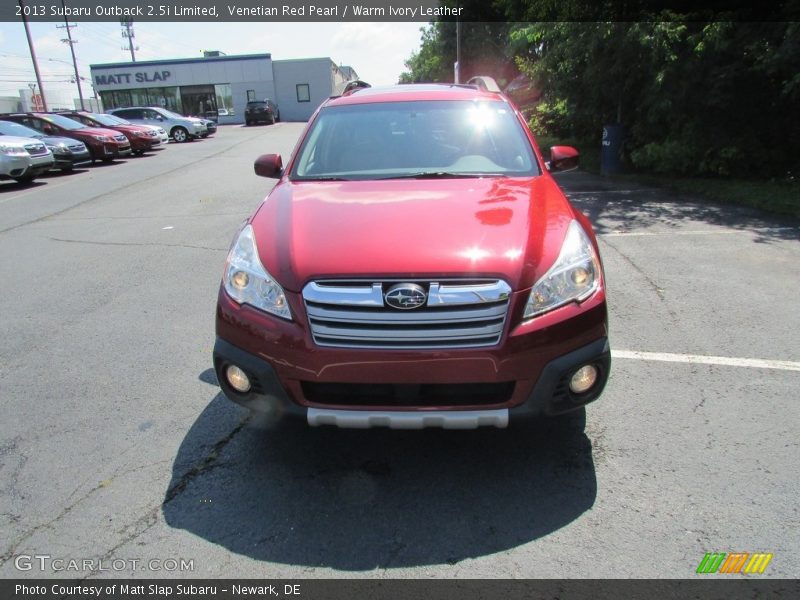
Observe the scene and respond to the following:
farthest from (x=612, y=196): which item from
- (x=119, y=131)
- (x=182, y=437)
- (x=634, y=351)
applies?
(x=119, y=131)

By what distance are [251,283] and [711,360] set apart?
307 centimetres

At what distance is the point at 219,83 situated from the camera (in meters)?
47.3

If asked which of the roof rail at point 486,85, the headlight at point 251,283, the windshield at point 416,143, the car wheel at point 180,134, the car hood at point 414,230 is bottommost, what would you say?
the car wheel at point 180,134

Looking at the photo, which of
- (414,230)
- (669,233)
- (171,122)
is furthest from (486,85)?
(171,122)

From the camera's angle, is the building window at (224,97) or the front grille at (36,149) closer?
the front grille at (36,149)

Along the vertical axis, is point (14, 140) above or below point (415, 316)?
below

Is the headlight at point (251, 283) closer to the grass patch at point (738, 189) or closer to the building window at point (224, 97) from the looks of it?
the grass patch at point (738, 189)

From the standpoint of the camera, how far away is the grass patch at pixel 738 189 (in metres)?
8.57

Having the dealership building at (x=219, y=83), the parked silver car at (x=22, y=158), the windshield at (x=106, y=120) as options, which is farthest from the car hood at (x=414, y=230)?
the dealership building at (x=219, y=83)

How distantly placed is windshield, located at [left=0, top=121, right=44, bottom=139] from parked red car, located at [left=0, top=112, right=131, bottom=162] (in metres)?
1.85

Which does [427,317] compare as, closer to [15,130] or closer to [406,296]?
[406,296]

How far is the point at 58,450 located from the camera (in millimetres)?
3080

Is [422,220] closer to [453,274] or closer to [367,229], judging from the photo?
[367,229]

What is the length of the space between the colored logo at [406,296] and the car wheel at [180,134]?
2828cm
